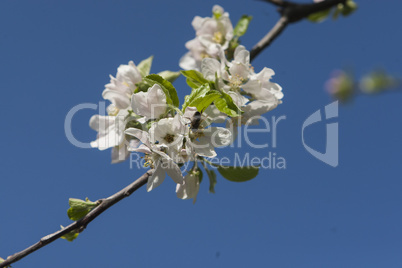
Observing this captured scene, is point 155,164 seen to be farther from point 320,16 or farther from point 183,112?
point 320,16

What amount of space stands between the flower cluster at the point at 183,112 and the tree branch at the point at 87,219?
0.09m

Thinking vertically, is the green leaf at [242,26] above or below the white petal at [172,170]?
above

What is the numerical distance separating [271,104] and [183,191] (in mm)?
565

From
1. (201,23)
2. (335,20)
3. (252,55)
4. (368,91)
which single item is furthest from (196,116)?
(368,91)

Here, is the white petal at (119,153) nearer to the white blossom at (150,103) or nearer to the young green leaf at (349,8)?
the white blossom at (150,103)

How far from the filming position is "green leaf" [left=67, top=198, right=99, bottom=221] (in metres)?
1.63

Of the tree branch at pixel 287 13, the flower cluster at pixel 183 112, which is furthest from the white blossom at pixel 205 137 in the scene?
the tree branch at pixel 287 13

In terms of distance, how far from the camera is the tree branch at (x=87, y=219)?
4.99 feet

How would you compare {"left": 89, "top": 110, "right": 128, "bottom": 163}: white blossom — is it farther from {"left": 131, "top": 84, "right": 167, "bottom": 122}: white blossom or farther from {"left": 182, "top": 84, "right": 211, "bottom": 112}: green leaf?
{"left": 182, "top": 84, "right": 211, "bottom": 112}: green leaf

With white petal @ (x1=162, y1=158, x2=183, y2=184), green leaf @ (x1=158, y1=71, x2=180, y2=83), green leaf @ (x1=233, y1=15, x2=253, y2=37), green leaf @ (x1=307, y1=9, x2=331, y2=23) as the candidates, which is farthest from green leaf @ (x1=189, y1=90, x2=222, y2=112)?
green leaf @ (x1=307, y1=9, x2=331, y2=23)

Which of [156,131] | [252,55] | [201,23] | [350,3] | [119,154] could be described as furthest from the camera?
[350,3]

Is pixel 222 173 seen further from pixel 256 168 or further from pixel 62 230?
pixel 62 230

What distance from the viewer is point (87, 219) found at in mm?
1606

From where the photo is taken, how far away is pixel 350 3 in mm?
2430
